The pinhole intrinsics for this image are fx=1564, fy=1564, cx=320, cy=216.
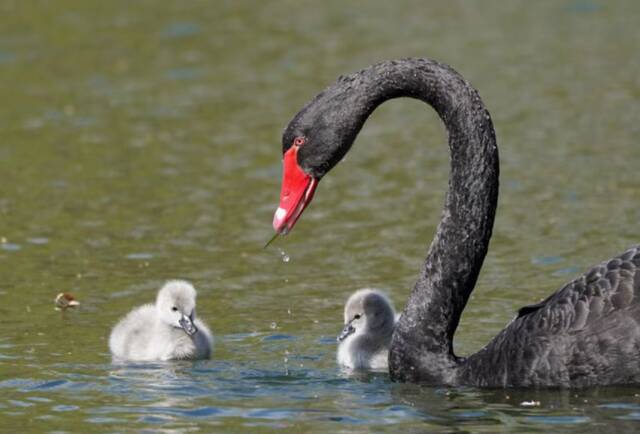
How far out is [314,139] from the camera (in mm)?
7684

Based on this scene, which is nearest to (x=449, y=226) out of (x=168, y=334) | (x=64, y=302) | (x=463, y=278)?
(x=463, y=278)

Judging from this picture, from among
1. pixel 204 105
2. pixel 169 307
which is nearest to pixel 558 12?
pixel 204 105

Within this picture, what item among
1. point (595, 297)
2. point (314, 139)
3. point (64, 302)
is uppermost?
point (314, 139)

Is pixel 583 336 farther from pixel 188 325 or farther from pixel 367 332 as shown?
pixel 188 325

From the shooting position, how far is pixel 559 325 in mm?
7434

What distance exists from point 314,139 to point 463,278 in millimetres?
1059

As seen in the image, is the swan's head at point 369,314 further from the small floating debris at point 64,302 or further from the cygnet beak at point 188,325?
the small floating debris at point 64,302

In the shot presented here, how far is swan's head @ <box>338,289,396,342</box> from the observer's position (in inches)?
343

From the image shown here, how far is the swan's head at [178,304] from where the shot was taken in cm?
879

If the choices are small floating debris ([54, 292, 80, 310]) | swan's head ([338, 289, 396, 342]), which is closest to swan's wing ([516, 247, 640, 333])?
swan's head ([338, 289, 396, 342])

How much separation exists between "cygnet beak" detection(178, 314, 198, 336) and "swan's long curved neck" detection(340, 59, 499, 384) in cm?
127

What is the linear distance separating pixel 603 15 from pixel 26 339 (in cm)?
1272

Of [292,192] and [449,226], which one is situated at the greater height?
[292,192]

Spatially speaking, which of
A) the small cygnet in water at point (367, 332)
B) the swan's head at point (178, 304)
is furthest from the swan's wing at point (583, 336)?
the swan's head at point (178, 304)
